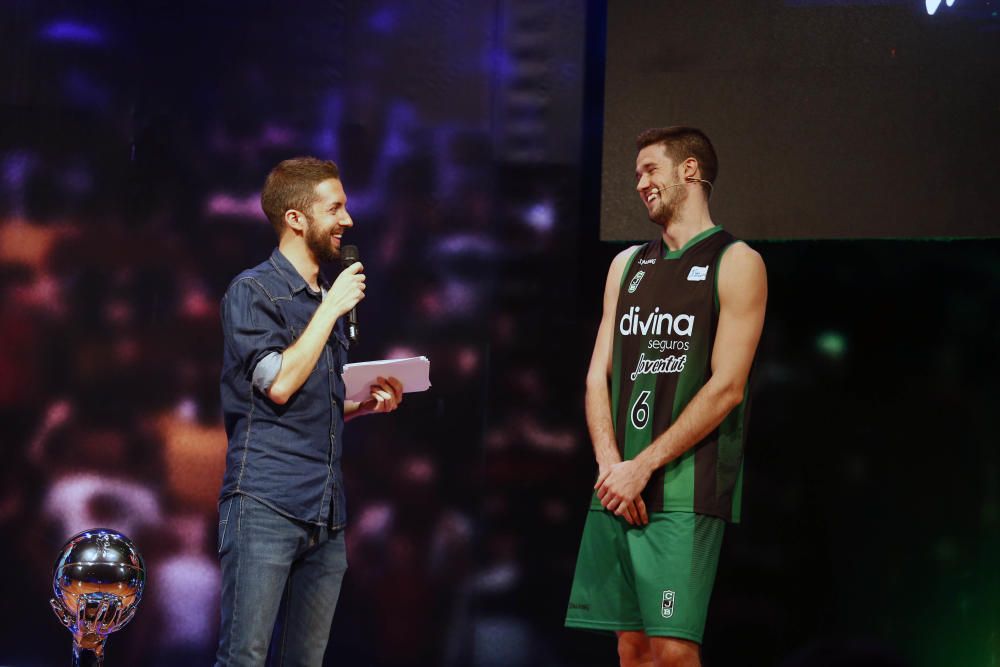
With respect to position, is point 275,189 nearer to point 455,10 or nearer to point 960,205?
point 455,10

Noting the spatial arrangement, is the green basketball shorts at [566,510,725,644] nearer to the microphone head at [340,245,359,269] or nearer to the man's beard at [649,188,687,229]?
the man's beard at [649,188,687,229]

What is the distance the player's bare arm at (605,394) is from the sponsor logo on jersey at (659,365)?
Result: 0.12 meters

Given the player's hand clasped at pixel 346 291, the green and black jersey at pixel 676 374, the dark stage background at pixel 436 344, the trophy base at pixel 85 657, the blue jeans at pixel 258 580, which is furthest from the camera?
the dark stage background at pixel 436 344

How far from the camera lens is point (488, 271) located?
3971mm

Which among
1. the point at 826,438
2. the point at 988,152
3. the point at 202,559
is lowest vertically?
the point at 202,559

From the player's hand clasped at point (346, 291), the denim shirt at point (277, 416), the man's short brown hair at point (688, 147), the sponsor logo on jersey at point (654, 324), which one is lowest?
the denim shirt at point (277, 416)

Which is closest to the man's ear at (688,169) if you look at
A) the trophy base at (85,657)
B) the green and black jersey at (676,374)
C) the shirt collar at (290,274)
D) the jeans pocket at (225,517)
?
the green and black jersey at (676,374)

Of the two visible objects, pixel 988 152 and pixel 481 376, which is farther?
pixel 481 376

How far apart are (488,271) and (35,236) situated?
5.57ft

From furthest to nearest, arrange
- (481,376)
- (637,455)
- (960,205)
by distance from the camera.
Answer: (481,376), (960,205), (637,455)

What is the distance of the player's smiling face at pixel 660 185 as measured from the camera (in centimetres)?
299

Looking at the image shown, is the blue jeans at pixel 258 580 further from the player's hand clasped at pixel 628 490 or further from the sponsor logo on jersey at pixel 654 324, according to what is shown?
the sponsor logo on jersey at pixel 654 324

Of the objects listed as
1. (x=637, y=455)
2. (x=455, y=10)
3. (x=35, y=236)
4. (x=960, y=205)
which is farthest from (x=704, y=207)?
(x=35, y=236)

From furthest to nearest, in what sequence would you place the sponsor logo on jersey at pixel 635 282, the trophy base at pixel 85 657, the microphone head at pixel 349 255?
the sponsor logo on jersey at pixel 635 282, the microphone head at pixel 349 255, the trophy base at pixel 85 657
